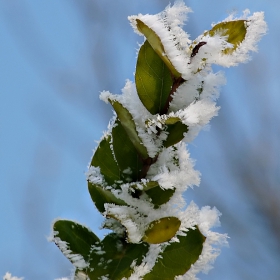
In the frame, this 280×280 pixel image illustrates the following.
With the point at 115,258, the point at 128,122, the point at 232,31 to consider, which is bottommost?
the point at 115,258

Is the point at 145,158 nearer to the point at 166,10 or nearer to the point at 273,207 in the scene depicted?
the point at 166,10

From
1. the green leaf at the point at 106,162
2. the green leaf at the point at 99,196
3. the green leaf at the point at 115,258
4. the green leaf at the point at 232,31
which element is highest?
the green leaf at the point at 232,31

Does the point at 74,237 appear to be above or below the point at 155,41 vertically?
below

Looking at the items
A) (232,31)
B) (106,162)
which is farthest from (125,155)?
(232,31)

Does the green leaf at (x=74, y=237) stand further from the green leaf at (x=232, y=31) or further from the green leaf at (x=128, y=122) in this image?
the green leaf at (x=232, y=31)

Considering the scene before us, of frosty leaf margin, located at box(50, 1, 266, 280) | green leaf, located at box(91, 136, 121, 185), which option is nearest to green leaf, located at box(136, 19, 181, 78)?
frosty leaf margin, located at box(50, 1, 266, 280)

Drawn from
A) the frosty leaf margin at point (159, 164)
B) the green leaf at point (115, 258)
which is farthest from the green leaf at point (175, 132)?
the green leaf at point (115, 258)

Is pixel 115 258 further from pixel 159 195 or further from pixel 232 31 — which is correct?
pixel 232 31

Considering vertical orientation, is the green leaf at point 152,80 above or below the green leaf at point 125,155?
above
